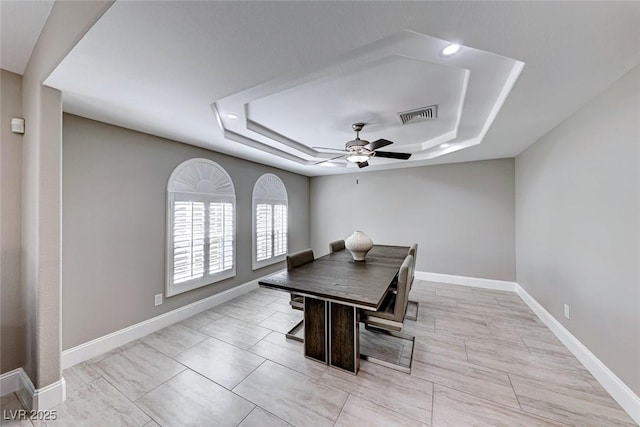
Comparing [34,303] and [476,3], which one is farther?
[34,303]

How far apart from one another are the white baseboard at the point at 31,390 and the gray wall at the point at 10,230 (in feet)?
0.24

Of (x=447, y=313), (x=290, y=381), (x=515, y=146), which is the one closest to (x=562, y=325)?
(x=447, y=313)

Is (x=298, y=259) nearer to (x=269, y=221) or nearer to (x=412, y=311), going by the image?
(x=412, y=311)

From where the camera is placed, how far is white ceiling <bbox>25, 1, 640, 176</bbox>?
1.07m

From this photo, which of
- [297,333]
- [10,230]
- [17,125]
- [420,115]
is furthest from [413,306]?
[17,125]

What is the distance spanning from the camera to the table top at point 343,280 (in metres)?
1.79

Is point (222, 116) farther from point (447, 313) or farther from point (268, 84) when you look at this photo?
point (447, 313)

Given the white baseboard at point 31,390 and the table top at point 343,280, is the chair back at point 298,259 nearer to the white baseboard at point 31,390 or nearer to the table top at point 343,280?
the table top at point 343,280

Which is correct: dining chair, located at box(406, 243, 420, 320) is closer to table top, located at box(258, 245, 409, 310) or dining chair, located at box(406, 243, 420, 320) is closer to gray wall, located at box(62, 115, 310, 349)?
table top, located at box(258, 245, 409, 310)

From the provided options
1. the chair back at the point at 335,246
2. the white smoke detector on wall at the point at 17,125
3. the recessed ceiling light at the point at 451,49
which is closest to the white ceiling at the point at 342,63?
the recessed ceiling light at the point at 451,49

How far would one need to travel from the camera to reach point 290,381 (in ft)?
6.22

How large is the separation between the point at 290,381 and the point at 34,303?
198cm

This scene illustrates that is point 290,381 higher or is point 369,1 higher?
point 369,1

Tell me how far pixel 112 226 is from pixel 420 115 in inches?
138
